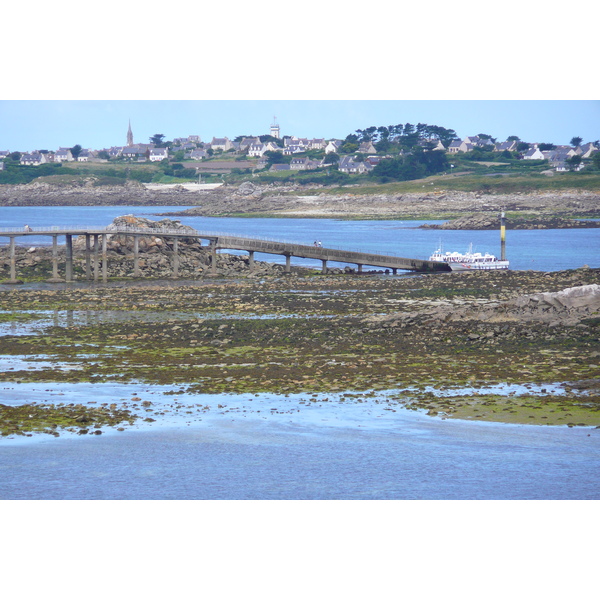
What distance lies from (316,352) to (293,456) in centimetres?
1178

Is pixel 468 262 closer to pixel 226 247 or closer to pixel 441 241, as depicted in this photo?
pixel 226 247

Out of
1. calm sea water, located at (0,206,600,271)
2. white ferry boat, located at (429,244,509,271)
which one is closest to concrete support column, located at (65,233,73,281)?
calm sea water, located at (0,206,600,271)

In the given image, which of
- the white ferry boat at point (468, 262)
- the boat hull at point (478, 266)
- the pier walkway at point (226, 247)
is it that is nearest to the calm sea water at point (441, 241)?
the boat hull at point (478, 266)

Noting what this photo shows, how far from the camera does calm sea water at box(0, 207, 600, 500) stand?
1978 cm

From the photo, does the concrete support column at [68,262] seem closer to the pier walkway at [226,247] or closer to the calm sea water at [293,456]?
the pier walkway at [226,247]

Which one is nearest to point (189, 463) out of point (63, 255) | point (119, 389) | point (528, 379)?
point (119, 389)

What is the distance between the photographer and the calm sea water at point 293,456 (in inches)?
779

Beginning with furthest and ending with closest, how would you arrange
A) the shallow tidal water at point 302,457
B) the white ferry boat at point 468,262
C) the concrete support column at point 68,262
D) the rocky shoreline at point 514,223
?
the rocky shoreline at point 514,223 < the white ferry boat at point 468,262 < the concrete support column at point 68,262 < the shallow tidal water at point 302,457

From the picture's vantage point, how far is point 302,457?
22016 mm

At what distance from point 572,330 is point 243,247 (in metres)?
39.1

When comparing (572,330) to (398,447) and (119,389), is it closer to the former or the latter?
(398,447)

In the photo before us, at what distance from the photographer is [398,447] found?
2261 cm

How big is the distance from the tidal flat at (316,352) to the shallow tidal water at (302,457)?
911 mm

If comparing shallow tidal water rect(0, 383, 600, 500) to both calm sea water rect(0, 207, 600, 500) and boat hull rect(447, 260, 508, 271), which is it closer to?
calm sea water rect(0, 207, 600, 500)
